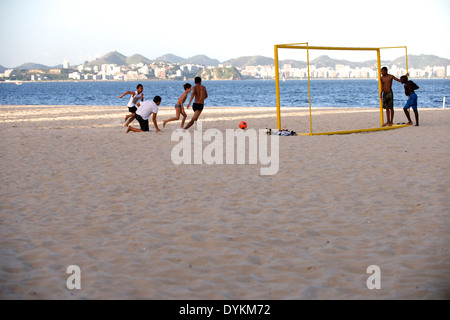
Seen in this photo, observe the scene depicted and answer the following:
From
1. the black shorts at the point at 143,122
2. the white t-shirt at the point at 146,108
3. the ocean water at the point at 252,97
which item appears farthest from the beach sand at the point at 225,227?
the ocean water at the point at 252,97

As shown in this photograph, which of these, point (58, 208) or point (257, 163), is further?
point (257, 163)

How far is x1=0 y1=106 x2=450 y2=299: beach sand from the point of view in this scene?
3.23 metres

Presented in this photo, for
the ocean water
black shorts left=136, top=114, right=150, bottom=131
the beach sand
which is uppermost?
the ocean water

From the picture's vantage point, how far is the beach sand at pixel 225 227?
10.6ft

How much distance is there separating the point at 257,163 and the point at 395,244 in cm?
405

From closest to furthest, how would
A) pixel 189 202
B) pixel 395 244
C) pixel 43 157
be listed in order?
pixel 395 244
pixel 189 202
pixel 43 157

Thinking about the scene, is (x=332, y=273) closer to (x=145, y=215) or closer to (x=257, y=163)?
(x=145, y=215)

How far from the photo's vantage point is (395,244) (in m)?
3.97

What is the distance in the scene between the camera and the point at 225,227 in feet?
14.6

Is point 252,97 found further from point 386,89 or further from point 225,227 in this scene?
point 225,227

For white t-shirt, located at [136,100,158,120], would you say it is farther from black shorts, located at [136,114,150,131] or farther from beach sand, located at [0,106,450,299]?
beach sand, located at [0,106,450,299]

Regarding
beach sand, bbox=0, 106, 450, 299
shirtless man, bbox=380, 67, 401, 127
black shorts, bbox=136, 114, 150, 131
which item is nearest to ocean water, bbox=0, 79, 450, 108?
shirtless man, bbox=380, 67, 401, 127
